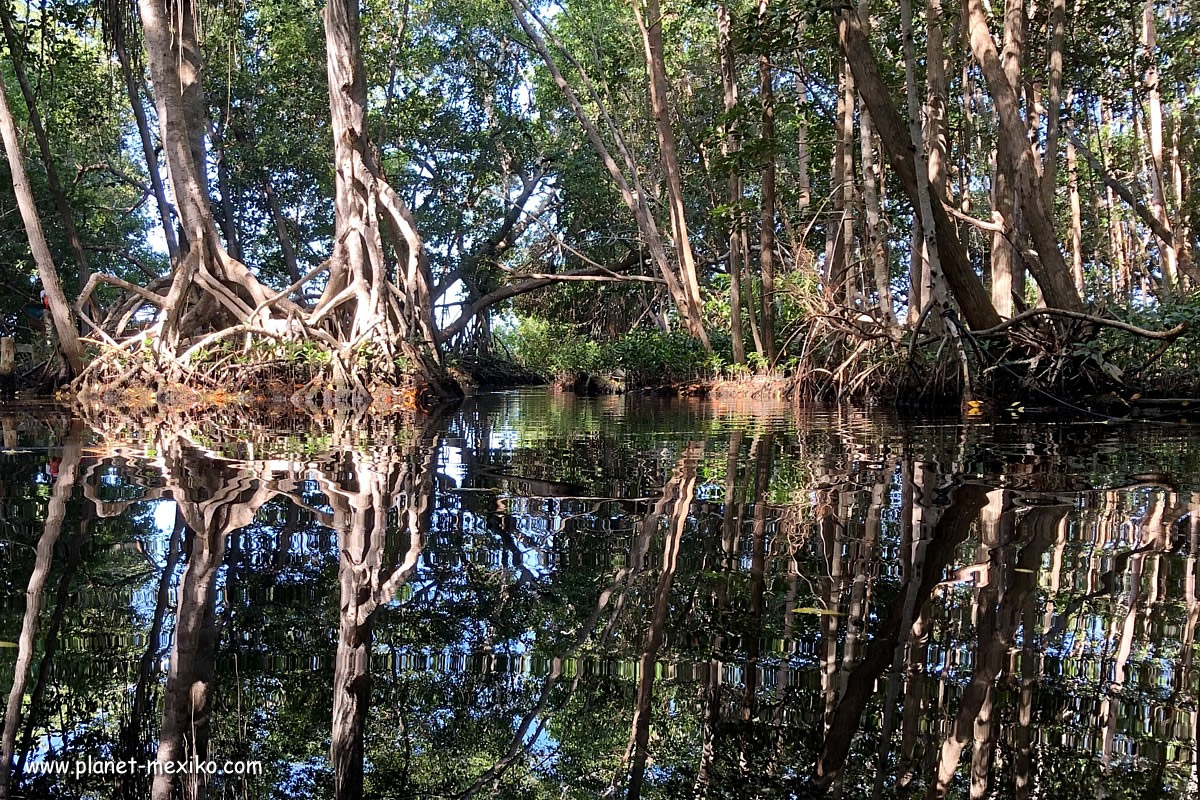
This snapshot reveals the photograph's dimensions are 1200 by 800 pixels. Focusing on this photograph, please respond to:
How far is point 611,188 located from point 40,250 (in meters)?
12.1

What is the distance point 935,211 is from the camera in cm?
836

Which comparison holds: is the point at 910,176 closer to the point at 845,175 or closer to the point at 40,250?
the point at 845,175

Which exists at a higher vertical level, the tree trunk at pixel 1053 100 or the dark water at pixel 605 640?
the tree trunk at pixel 1053 100

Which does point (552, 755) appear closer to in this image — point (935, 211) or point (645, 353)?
point (935, 211)

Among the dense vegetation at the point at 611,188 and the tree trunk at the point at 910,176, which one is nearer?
the tree trunk at the point at 910,176

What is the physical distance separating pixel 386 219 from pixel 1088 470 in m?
9.64

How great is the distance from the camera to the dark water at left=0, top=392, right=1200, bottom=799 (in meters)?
1.11

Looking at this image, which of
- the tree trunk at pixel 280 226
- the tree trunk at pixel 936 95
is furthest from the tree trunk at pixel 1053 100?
the tree trunk at pixel 280 226

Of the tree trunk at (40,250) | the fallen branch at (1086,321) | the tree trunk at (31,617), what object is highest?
the tree trunk at (40,250)

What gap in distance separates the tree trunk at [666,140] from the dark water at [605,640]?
39.4 feet

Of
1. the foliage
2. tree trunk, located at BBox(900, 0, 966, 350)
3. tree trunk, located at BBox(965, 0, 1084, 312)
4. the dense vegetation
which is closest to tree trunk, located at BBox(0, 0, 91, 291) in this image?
the dense vegetation

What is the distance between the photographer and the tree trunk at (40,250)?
1020 cm

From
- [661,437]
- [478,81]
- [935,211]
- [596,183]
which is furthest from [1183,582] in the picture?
[478,81]

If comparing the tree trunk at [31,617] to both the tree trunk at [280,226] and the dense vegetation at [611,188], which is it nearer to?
the dense vegetation at [611,188]
